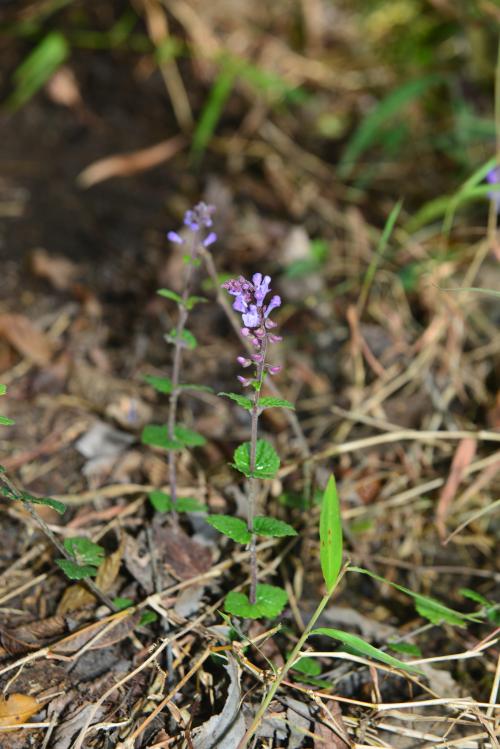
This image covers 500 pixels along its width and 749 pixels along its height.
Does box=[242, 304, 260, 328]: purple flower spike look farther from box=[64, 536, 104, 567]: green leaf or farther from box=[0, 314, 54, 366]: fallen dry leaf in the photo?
box=[0, 314, 54, 366]: fallen dry leaf

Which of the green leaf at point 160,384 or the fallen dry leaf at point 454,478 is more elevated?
the green leaf at point 160,384

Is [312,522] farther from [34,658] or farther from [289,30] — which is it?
[289,30]

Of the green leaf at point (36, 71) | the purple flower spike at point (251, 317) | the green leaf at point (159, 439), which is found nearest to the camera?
the purple flower spike at point (251, 317)

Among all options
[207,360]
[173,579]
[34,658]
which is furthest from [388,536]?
[34,658]

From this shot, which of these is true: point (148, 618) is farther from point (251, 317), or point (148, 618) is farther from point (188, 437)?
point (251, 317)

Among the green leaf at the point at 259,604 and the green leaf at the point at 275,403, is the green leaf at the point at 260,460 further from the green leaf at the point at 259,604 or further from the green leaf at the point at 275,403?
the green leaf at the point at 259,604

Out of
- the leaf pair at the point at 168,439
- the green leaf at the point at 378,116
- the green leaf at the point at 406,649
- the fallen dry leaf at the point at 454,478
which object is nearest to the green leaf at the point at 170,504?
the leaf pair at the point at 168,439
